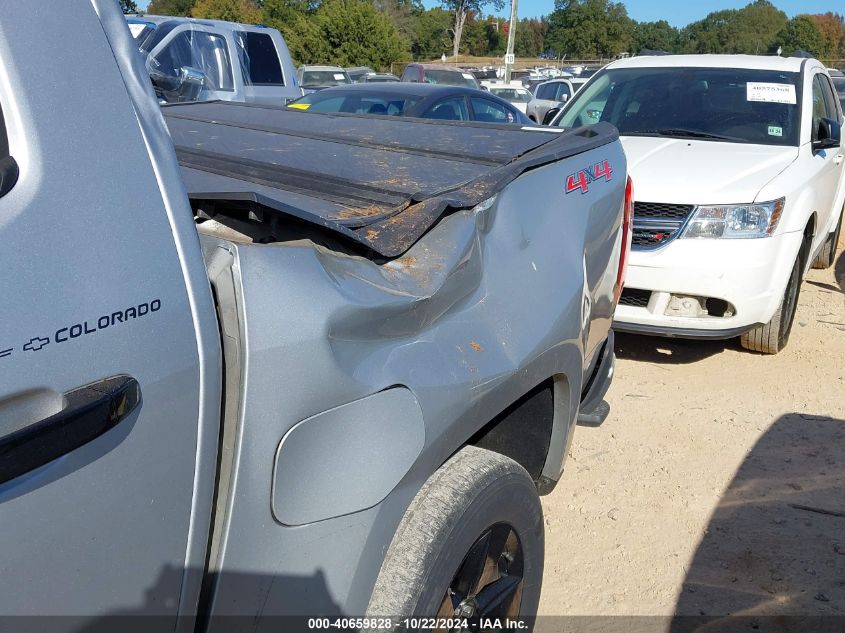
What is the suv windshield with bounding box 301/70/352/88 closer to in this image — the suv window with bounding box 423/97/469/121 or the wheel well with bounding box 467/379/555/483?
the suv window with bounding box 423/97/469/121

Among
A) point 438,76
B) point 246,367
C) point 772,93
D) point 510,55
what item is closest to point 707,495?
point 246,367

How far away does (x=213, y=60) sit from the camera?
9664 millimetres

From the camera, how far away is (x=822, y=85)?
256 inches

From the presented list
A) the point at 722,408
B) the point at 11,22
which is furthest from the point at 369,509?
the point at 722,408

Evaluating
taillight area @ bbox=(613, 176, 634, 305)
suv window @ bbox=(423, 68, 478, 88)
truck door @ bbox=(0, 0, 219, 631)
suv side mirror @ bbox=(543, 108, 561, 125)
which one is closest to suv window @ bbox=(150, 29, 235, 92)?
suv side mirror @ bbox=(543, 108, 561, 125)

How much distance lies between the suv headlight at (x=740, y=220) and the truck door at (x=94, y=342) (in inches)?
155

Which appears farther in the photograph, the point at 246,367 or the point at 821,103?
the point at 821,103

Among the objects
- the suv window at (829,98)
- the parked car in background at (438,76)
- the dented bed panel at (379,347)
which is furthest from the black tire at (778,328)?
the parked car in background at (438,76)

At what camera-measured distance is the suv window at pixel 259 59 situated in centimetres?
1008

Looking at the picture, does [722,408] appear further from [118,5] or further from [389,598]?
[118,5]

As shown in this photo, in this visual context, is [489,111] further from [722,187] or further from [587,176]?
[587,176]

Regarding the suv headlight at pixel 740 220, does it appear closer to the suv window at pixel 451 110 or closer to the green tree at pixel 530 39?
the suv window at pixel 451 110

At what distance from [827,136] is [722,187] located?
4.56 ft

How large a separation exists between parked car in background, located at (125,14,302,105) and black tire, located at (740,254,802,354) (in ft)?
18.5
